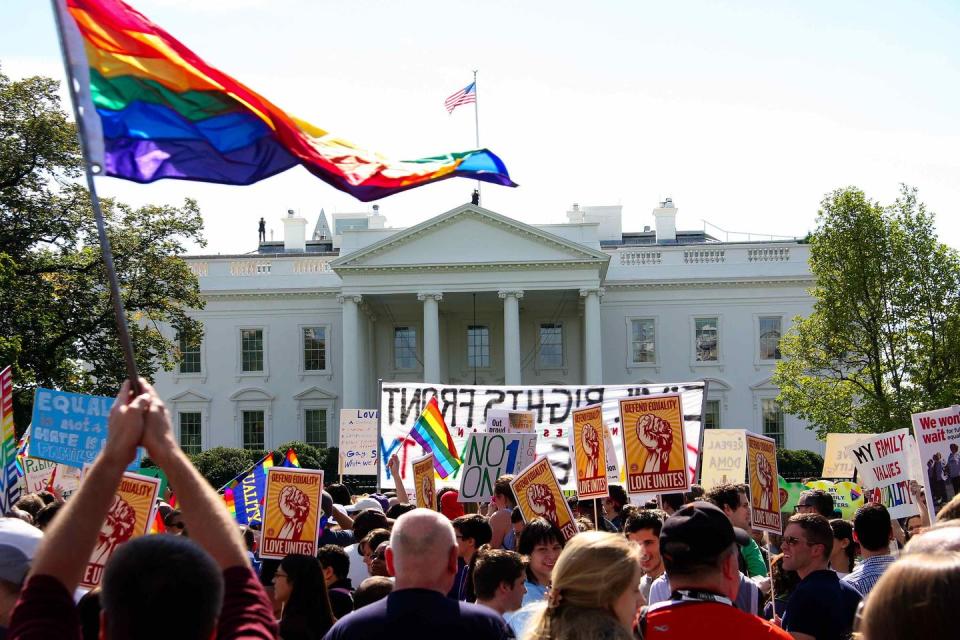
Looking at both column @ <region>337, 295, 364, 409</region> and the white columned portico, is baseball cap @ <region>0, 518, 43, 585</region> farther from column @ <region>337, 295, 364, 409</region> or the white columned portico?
column @ <region>337, 295, 364, 409</region>

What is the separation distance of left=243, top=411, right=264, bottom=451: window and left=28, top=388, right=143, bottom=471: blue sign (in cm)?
4022

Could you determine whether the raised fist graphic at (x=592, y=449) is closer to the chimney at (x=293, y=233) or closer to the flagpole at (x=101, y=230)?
the flagpole at (x=101, y=230)

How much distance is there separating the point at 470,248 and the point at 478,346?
5006mm

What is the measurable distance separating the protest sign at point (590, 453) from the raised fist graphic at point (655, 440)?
0.81 metres

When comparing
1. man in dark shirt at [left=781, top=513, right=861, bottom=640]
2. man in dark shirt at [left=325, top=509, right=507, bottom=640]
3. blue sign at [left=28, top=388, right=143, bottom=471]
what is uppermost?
blue sign at [left=28, top=388, right=143, bottom=471]

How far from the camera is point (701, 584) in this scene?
3.70 metres

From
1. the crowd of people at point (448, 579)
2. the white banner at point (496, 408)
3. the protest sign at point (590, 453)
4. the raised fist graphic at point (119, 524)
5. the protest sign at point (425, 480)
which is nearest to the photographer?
the crowd of people at point (448, 579)

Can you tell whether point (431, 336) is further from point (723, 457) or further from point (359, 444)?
point (723, 457)

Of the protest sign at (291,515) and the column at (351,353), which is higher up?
the column at (351,353)

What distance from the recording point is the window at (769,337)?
1973 inches

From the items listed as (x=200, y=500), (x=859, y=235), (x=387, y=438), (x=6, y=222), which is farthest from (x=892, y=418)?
(x=200, y=500)

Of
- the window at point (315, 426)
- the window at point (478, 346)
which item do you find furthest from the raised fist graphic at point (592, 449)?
the window at point (315, 426)

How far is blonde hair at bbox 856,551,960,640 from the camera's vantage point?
71.7 inches

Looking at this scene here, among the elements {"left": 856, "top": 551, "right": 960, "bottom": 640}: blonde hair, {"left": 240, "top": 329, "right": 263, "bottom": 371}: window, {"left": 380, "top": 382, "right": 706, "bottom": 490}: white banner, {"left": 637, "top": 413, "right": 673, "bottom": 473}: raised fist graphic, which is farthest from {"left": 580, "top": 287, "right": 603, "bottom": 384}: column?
{"left": 856, "top": 551, "right": 960, "bottom": 640}: blonde hair
